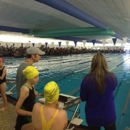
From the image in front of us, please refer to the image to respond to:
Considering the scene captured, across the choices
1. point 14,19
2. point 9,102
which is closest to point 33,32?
point 14,19

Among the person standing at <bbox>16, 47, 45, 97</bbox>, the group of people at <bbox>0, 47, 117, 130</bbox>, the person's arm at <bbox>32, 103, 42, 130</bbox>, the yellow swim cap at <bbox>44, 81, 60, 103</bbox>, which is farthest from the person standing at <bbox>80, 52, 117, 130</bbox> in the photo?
the person standing at <bbox>16, 47, 45, 97</bbox>

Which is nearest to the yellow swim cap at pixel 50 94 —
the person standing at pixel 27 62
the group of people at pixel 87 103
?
the group of people at pixel 87 103

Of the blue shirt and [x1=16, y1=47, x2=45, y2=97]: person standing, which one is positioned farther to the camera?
[x1=16, y1=47, x2=45, y2=97]: person standing

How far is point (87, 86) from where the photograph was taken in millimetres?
1510

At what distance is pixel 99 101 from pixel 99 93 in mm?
88

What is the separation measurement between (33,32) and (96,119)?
16.4 metres

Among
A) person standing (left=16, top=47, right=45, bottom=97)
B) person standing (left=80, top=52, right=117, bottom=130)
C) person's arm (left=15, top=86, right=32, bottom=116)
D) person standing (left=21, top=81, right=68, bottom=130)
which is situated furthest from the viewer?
person standing (left=16, top=47, right=45, bottom=97)

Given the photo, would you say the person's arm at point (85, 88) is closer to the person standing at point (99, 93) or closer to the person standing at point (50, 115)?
the person standing at point (99, 93)

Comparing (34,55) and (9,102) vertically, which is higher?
(34,55)

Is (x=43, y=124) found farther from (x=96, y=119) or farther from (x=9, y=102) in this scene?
(x=9, y=102)

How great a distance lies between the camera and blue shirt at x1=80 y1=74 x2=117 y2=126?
1.50m

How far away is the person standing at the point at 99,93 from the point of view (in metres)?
1.48

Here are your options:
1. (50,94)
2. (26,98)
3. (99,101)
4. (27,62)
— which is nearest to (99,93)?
(99,101)

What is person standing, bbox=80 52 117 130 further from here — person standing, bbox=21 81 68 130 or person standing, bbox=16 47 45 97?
person standing, bbox=16 47 45 97
